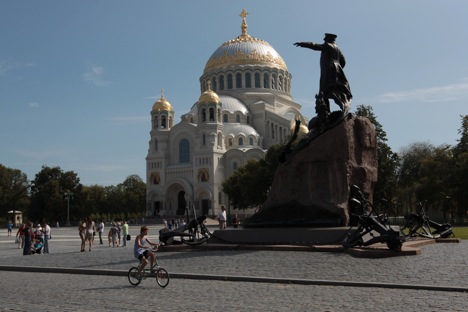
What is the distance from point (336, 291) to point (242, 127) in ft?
213

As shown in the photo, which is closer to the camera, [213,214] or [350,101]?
[350,101]

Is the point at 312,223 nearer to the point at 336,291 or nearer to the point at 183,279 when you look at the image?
the point at 183,279

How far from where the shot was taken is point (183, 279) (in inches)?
449

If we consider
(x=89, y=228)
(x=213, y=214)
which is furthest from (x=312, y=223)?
(x=213, y=214)

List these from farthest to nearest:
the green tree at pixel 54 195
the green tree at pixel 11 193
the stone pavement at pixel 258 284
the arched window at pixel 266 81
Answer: the green tree at pixel 11 193 → the arched window at pixel 266 81 → the green tree at pixel 54 195 → the stone pavement at pixel 258 284

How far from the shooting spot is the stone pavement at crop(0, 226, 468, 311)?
26.9 ft

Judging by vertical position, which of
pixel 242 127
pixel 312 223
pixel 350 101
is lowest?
pixel 312 223

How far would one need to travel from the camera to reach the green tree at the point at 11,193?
80.1m

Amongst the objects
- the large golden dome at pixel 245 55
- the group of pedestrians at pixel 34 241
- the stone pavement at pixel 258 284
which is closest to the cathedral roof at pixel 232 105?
the large golden dome at pixel 245 55

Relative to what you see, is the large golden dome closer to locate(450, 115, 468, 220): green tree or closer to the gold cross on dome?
the gold cross on dome

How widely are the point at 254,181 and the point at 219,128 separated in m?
18.4

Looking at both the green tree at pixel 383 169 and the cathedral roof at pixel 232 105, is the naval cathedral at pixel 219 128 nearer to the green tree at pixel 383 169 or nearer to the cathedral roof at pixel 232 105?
the cathedral roof at pixel 232 105

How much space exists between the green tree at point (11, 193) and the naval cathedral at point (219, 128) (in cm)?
2176

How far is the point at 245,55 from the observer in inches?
3044
